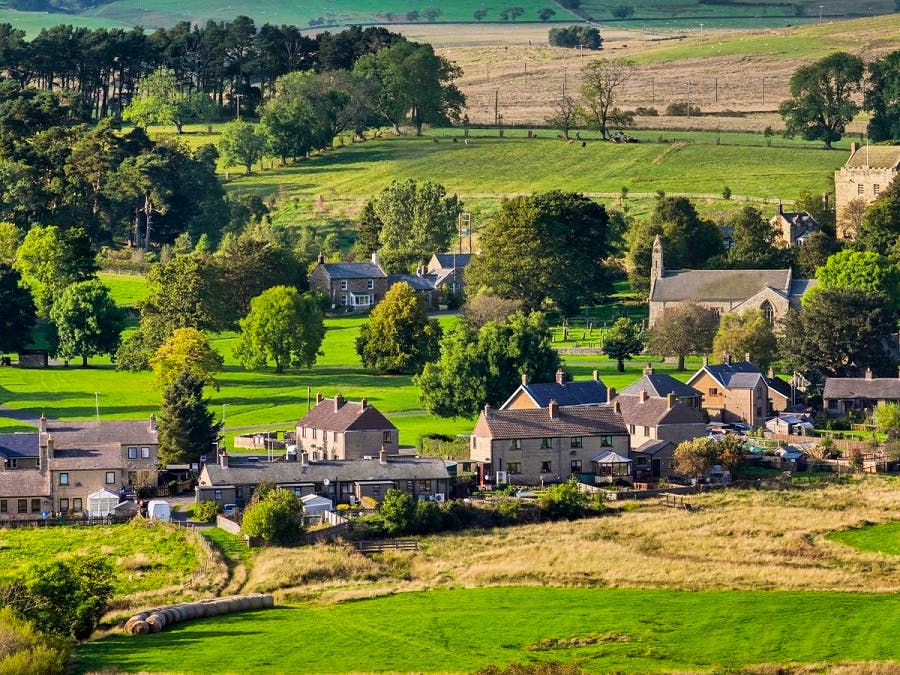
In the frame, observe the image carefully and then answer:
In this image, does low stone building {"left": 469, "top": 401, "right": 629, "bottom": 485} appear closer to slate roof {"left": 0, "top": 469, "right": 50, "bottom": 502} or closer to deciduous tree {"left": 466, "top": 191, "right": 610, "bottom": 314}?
slate roof {"left": 0, "top": 469, "right": 50, "bottom": 502}

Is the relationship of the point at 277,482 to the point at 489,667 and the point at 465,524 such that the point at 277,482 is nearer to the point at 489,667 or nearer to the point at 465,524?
the point at 465,524

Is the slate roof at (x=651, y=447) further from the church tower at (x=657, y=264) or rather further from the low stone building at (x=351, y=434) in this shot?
the church tower at (x=657, y=264)

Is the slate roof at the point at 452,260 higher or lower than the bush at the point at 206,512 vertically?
higher

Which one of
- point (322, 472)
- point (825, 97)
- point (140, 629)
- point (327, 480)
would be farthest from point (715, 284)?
point (140, 629)

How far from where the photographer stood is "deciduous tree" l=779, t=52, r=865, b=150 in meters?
184

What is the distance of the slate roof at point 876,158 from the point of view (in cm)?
15750

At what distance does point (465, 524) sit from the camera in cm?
8512

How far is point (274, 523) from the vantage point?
81062 millimetres

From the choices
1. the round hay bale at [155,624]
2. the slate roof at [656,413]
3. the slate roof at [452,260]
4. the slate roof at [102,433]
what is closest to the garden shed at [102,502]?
the slate roof at [102,433]

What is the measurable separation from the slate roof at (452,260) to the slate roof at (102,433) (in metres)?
62.4

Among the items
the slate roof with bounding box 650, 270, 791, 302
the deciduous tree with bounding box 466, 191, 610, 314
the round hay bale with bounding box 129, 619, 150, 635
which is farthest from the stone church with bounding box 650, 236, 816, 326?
the round hay bale with bounding box 129, 619, 150, 635

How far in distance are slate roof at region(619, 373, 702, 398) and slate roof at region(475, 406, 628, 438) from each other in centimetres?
690

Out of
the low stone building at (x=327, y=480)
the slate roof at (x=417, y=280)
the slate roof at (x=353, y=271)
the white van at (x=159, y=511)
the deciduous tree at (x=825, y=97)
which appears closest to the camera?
the white van at (x=159, y=511)

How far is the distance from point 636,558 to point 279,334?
47352mm
